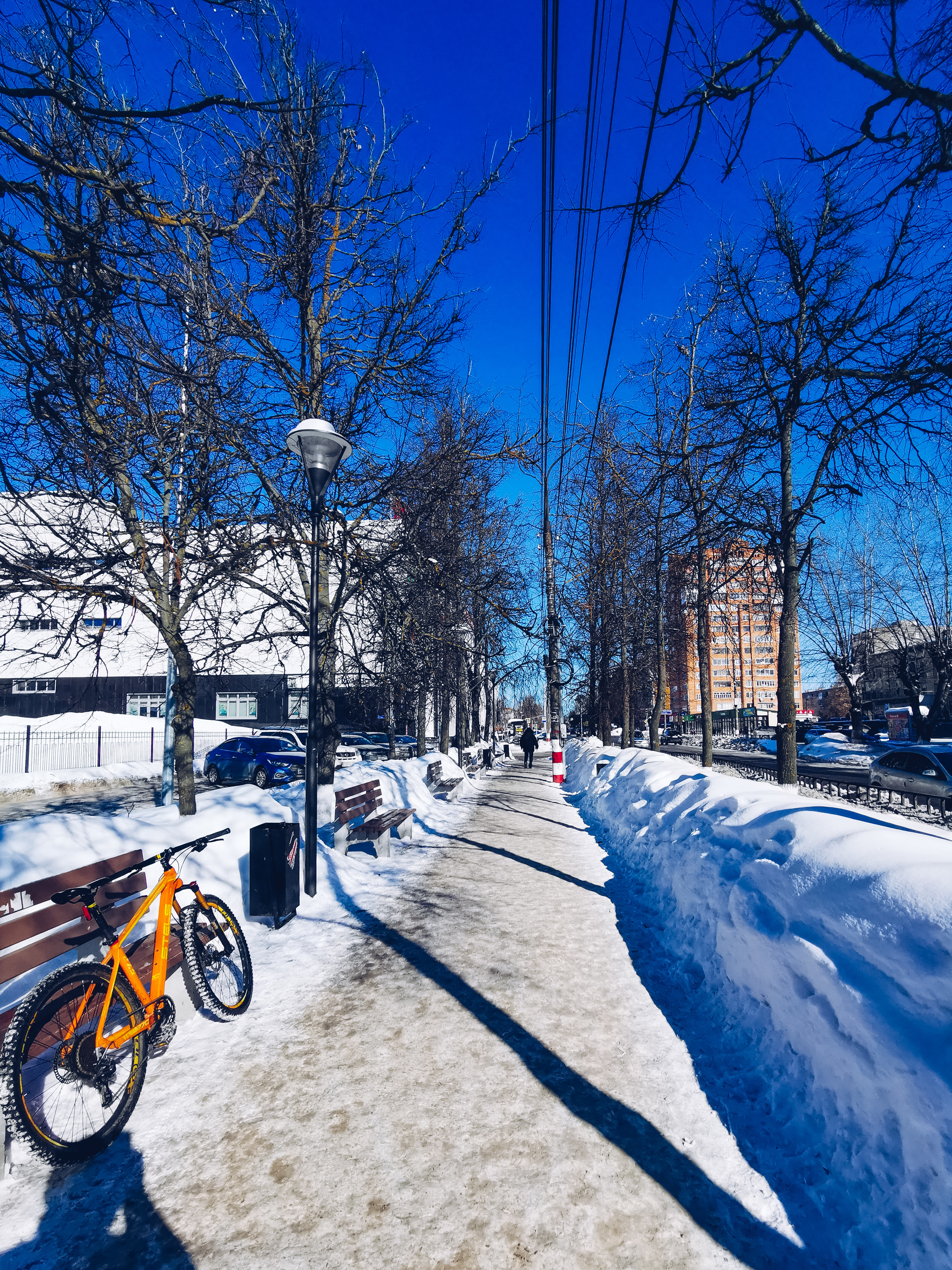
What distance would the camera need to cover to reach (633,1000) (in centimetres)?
436

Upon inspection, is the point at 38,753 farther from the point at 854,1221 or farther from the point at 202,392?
the point at 854,1221

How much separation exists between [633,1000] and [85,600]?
7086 mm

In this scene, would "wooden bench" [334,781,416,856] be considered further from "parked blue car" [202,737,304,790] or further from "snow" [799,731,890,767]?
"snow" [799,731,890,767]

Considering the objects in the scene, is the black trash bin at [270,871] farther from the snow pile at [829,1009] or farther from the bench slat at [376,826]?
the snow pile at [829,1009]

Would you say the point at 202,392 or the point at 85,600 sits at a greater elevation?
the point at 202,392

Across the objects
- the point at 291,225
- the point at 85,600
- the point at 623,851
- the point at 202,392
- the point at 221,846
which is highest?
the point at 291,225

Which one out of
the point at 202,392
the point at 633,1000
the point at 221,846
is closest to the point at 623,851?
the point at 633,1000

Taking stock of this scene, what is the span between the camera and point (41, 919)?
3.26m

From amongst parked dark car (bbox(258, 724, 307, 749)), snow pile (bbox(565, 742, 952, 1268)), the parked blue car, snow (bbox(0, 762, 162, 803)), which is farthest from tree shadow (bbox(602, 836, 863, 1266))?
snow (bbox(0, 762, 162, 803))

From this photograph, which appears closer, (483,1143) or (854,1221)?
(854,1221)

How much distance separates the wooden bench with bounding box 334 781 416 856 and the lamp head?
398 cm

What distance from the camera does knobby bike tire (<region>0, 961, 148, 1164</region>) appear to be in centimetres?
254

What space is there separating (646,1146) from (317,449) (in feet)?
20.0

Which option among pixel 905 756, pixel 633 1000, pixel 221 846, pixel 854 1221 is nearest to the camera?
pixel 854 1221
